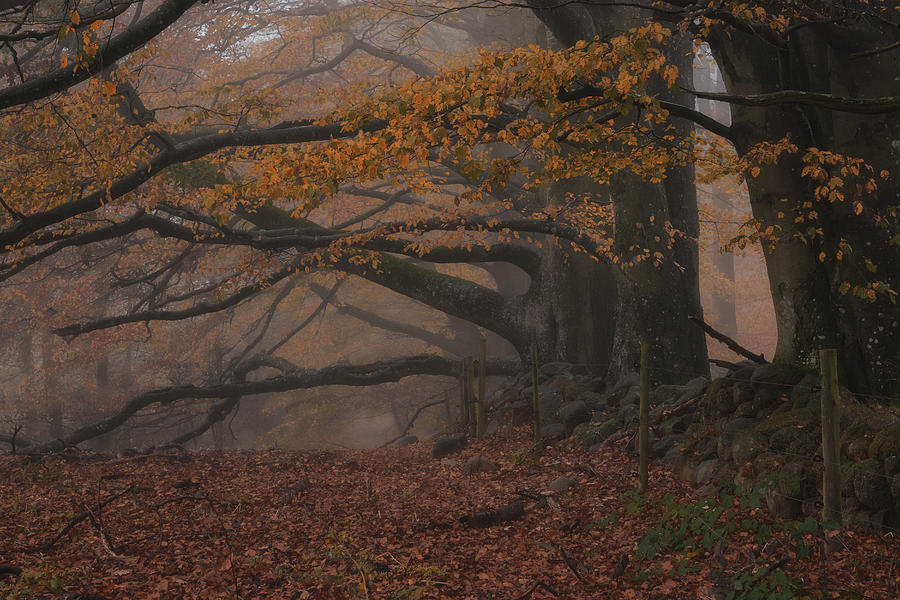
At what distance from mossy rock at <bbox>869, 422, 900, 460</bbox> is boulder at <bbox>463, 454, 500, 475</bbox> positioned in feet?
16.5

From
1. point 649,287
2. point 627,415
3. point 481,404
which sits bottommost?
point 481,404

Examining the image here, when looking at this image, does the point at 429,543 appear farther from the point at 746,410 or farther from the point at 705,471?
the point at 746,410

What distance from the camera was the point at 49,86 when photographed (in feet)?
20.7

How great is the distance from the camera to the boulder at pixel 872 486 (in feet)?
16.8

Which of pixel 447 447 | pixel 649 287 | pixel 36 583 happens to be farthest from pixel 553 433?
pixel 36 583

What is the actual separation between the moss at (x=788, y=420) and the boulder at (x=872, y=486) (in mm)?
1077

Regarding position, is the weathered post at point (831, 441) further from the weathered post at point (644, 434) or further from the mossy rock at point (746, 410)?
the mossy rock at point (746, 410)

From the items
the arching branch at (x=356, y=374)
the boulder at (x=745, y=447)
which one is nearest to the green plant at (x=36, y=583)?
the boulder at (x=745, y=447)

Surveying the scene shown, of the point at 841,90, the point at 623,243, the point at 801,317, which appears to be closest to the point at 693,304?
the point at 623,243

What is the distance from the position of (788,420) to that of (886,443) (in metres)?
1.22

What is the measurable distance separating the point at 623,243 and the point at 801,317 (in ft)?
12.4

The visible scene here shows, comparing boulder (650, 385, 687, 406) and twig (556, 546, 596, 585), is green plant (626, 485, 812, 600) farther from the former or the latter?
boulder (650, 385, 687, 406)

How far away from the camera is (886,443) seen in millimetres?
5352

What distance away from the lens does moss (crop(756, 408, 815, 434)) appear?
21.1 feet
